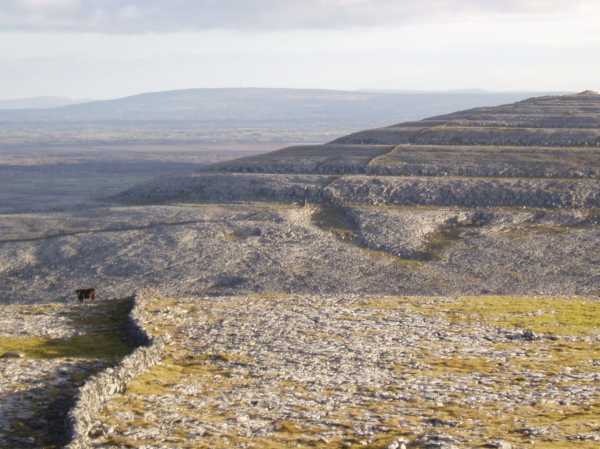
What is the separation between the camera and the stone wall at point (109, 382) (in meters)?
29.7

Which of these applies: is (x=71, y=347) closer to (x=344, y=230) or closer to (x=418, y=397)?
(x=418, y=397)

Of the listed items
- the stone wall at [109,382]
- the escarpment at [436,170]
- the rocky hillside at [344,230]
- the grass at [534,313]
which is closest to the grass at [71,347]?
the stone wall at [109,382]

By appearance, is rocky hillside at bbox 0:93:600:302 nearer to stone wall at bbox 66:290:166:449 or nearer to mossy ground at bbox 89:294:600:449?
mossy ground at bbox 89:294:600:449

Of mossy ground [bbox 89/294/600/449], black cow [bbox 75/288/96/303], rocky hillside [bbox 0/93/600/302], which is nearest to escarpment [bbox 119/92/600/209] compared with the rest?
rocky hillside [bbox 0/93/600/302]

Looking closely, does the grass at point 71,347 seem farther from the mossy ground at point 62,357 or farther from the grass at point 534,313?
the grass at point 534,313

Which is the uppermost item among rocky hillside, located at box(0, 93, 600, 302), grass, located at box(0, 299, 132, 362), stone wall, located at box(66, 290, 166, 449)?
stone wall, located at box(66, 290, 166, 449)

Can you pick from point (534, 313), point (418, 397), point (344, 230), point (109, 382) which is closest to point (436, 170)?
point (344, 230)

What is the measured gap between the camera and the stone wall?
2969cm

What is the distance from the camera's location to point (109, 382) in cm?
3509

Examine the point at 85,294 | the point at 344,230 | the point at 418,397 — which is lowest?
the point at 344,230

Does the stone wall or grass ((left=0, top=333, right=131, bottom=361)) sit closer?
the stone wall

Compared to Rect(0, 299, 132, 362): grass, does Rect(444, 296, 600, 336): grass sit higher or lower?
lower

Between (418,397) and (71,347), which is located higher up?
(418,397)

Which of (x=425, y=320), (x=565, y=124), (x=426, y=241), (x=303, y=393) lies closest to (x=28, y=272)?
(x=426, y=241)
